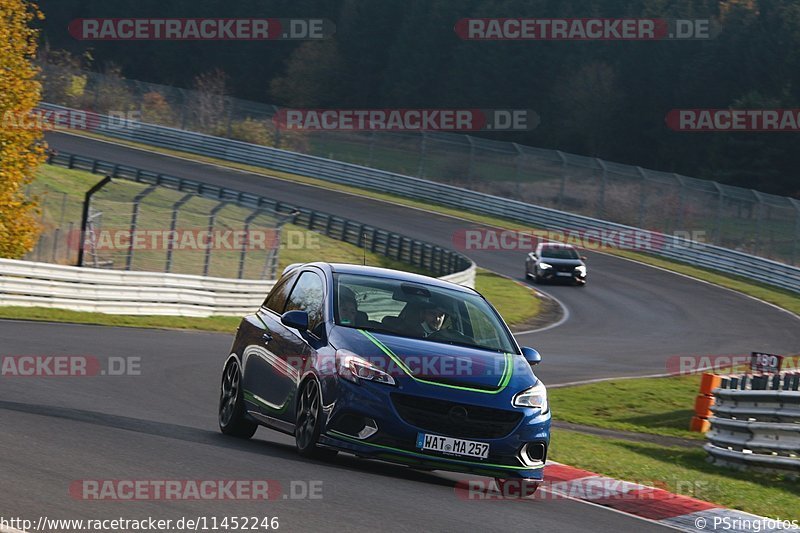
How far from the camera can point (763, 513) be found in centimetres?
954

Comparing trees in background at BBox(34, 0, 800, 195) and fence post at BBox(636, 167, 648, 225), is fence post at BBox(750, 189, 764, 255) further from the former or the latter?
trees in background at BBox(34, 0, 800, 195)

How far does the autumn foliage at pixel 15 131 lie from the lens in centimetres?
2836

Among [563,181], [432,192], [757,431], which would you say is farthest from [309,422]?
[432,192]

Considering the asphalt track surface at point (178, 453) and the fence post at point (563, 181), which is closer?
the asphalt track surface at point (178, 453)

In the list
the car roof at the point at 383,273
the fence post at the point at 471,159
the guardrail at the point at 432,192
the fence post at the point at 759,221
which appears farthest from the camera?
the fence post at the point at 471,159

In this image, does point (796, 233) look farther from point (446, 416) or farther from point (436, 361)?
point (446, 416)

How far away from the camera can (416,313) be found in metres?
10.1

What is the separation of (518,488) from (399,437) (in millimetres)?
1317

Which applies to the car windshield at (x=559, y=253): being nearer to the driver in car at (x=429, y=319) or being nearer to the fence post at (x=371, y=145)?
the fence post at (x=371, y=145)

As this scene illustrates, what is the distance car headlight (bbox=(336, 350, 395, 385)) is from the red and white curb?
1.75 metres

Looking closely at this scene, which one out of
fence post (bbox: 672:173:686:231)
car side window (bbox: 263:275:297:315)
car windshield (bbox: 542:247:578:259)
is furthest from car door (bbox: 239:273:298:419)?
fence post (bbox: 672:173:686:231)

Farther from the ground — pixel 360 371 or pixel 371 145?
pixel 371 145

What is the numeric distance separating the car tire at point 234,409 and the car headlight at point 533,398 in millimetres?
2625

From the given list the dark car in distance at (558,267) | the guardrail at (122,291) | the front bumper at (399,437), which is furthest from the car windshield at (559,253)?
the front bumper at (399,437)
